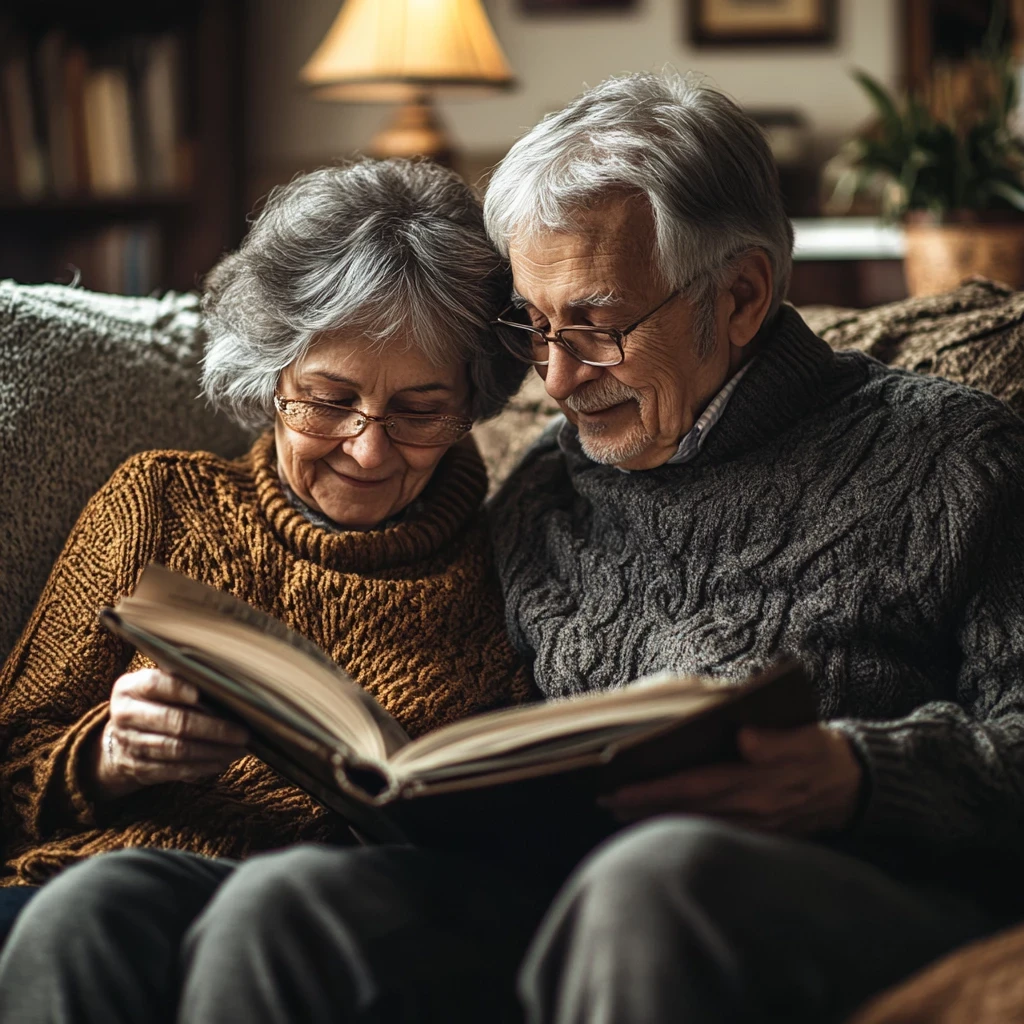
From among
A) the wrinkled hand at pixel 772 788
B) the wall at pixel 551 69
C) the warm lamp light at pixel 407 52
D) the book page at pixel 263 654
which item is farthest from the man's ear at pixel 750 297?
the wall at pixel 551 69

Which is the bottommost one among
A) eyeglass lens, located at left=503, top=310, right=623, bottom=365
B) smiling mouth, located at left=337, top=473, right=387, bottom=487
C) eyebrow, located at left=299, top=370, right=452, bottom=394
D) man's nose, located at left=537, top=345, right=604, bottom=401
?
smiling mouth, located at left=337, top=473, right=387, bottom=487

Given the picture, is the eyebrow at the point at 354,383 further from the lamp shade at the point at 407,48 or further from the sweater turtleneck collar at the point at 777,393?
the lamp shade at the point at 407,48

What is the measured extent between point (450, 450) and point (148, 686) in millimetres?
534

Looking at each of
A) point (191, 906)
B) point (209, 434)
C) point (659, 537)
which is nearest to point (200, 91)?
point (209, 434)

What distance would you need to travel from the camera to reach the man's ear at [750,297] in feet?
4.28

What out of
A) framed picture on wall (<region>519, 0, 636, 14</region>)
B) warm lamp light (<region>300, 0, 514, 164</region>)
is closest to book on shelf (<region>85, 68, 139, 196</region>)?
warm lamp light (<region>300, 0, 514, 164</region>)

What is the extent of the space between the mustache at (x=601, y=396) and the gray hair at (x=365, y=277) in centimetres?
13

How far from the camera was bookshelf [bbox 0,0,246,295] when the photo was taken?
10.4ft

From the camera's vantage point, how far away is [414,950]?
927 millimetres

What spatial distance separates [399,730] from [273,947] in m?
0.19

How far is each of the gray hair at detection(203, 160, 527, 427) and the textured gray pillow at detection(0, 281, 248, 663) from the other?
0.14 m

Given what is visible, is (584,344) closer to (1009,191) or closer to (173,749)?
(173,749)

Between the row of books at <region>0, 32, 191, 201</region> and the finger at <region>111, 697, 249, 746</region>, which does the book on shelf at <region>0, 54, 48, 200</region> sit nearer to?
the row of books at <region>0, 32, 191, 201</region>

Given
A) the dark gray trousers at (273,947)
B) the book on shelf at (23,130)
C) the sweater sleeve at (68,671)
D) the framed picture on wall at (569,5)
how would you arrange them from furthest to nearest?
the framed picture on wall at (569,5) < the book on shelf at (23,130) < the sweater sleeve at (68,671) < the dark gray trousers at (273,947)
